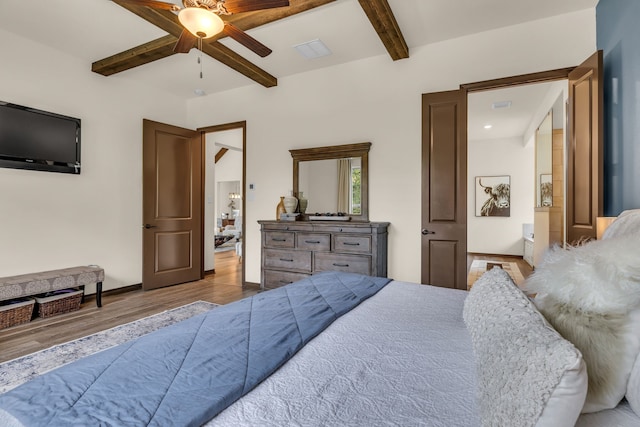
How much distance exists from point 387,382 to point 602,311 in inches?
20.7

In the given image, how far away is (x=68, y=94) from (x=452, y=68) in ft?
13.9

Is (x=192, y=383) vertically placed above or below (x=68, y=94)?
below

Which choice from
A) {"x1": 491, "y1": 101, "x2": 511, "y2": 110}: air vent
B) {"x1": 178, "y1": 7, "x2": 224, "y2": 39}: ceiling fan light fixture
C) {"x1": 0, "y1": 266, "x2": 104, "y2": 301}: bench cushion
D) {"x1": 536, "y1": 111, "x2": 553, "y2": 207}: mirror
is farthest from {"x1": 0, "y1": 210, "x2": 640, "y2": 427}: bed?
{"x1": 536, "y1": 111, "x2": 553, "y2": 207}: mirror

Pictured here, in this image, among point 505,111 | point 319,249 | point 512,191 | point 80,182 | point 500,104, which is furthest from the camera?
point 512,191

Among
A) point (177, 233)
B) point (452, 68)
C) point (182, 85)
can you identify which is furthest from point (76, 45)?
point (452, 68)

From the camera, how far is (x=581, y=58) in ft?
9.50

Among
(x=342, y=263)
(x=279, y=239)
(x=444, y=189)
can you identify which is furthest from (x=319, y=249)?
(x=444, y=189)

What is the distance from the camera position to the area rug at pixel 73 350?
2.11 metres

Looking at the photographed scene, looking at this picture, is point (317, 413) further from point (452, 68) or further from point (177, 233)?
point (177, 233)

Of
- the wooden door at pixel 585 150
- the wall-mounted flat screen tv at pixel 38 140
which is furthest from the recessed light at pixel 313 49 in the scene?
the wall-mounted flat screen tv at pixel 38 140

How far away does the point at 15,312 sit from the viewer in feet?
9.84

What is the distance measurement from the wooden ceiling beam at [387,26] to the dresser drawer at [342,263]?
7.08ft

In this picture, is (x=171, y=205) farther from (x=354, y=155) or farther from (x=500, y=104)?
(x=500, y=104)

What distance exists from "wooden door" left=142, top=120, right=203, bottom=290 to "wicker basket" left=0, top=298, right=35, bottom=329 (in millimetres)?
1264
